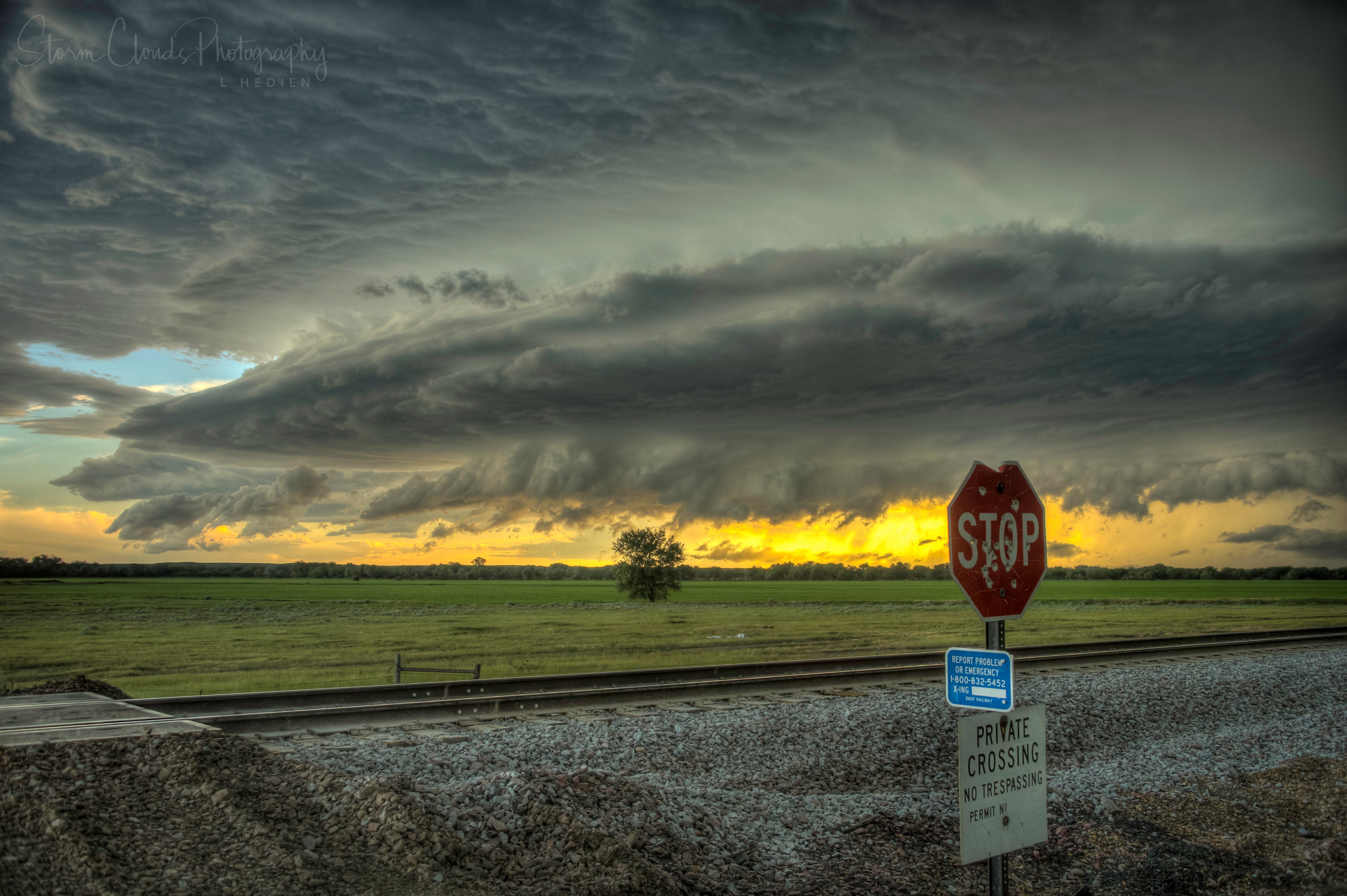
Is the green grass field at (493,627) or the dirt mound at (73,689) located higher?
the dirt mound at (73,689)

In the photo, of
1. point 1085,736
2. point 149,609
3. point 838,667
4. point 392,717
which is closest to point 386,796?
point 392,717

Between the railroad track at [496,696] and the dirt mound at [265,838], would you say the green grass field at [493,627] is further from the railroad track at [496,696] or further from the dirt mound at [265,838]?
the dirt mound at [265,838]

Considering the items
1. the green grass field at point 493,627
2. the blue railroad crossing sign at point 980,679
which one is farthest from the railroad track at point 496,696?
the blue railroad crossing sign at point 980,679

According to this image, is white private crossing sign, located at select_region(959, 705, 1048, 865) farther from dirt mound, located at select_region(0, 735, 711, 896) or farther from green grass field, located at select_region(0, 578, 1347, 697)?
green grass field, located at select_region(0, 578, 1347, 697)

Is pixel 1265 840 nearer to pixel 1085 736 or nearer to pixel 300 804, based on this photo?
pixel 1085 736

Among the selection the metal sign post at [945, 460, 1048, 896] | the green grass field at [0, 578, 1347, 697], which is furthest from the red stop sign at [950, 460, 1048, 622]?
the green grass field at [0, 578, 1347, 697]

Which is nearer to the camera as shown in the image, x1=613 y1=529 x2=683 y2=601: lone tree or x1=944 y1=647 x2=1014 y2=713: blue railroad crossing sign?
x1=944 y1=647 x2=1014 y2=713: blue railroad crossing sign

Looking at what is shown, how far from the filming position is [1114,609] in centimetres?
6181

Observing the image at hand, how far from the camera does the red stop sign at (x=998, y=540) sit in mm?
5996

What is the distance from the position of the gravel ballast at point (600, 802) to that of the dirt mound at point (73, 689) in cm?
575

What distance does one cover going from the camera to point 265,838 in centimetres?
765

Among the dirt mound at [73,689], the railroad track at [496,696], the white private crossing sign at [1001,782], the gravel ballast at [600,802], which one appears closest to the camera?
the white private crossing sign at [1001,782]

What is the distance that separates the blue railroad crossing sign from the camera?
18.5ft

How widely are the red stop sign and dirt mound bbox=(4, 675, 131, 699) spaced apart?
49.7 ft
